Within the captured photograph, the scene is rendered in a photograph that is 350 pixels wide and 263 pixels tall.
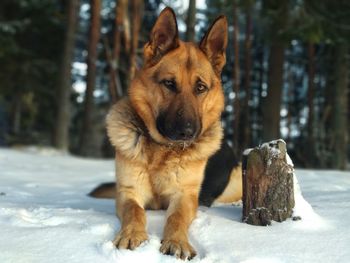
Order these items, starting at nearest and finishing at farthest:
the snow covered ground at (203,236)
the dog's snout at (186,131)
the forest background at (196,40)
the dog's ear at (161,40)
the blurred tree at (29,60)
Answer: the snow covered ground at (203,236) < the dog's snout at (186,131) < the dog's ear at (161,40) < the forest background at (196,40) < the blurred tree at (29,60)

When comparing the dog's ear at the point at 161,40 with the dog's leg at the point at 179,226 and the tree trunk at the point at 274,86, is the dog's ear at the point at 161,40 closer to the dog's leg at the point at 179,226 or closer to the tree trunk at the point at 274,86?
the dog's leg at the point at 179,226

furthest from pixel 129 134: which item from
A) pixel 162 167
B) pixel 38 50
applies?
pixel 38 50

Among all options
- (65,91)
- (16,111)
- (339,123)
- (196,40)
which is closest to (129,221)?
(196,40)

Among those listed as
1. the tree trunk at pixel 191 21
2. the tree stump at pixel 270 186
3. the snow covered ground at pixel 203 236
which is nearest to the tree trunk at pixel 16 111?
the tree trunk at pixel 191 21

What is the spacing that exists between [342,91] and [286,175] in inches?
410

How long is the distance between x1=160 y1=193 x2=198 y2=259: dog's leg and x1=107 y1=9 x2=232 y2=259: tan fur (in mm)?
14

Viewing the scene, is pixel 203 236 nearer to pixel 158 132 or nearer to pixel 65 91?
pixel 158 132

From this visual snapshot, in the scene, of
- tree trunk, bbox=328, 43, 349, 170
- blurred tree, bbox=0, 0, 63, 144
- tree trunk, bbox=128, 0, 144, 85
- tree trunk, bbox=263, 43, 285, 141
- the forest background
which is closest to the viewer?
the forest background

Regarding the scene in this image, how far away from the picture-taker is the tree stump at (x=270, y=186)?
3.32m

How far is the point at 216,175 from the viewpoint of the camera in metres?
4.77

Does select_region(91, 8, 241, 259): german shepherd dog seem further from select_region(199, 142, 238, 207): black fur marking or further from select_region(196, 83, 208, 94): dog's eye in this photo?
select_region(199, 142, 238, 207): black fur marking

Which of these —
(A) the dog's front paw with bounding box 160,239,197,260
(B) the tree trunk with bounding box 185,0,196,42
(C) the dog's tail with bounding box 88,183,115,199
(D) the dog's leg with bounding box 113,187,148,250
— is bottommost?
(C) the dog's tail with bounding box 88,183,115,199

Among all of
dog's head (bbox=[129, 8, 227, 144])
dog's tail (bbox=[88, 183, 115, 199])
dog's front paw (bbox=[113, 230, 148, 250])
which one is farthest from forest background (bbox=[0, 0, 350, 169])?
dog's front paw (bbox=[113, 230, 148, 250])

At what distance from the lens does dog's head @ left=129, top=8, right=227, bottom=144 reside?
370cm
